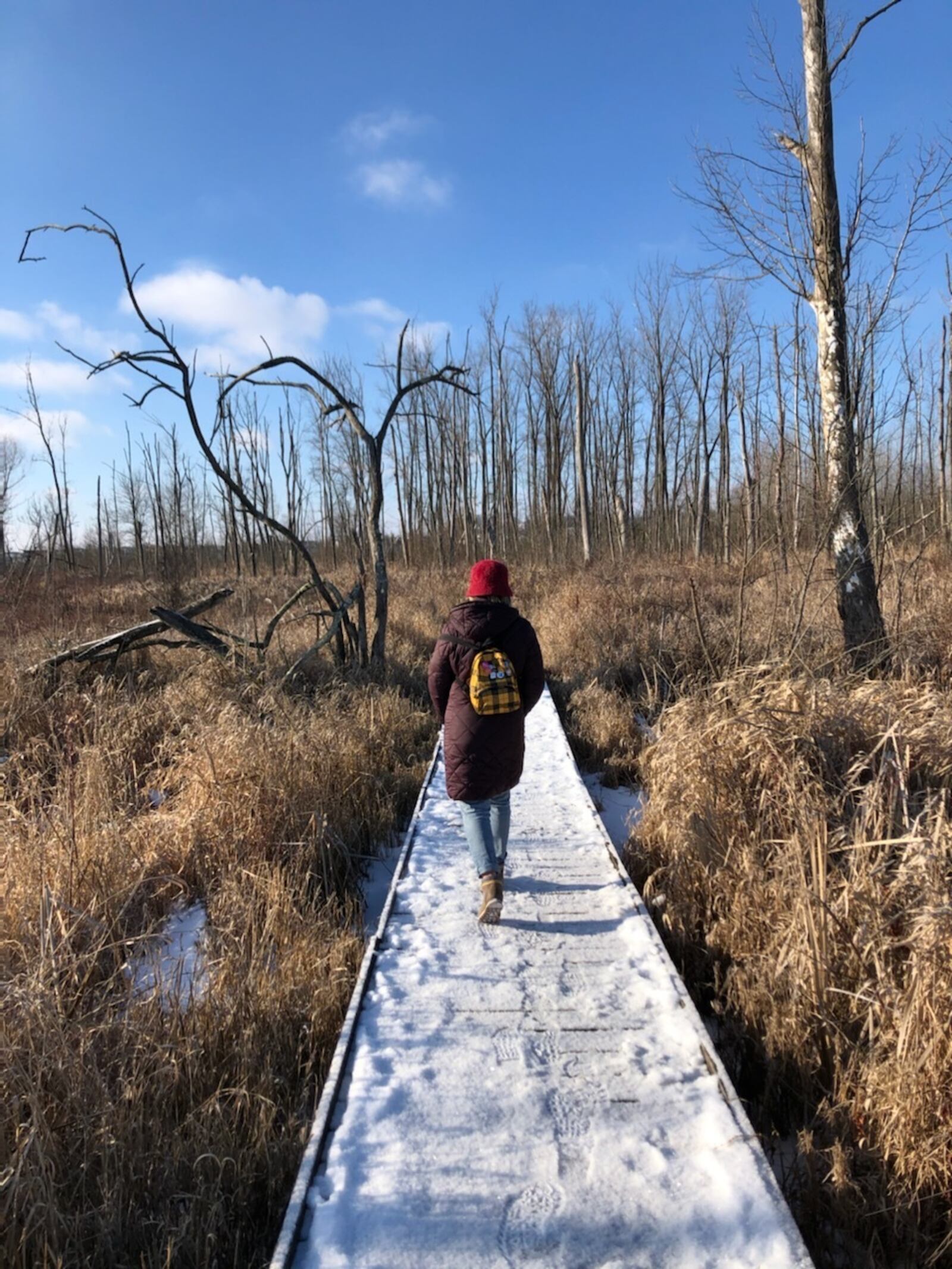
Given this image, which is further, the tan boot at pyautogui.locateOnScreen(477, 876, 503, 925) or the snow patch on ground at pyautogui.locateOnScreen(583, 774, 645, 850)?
the snow patch on ground at pyautogui.locateOnScreen(583, 774, 645, 850)

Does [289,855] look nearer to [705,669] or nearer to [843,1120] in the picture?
[843,1120]

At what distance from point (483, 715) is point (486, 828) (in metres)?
0.58

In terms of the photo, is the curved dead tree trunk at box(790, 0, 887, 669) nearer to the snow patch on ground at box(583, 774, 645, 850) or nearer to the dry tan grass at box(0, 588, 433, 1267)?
the snow patch on ground at box(583, 774, 645, 850)

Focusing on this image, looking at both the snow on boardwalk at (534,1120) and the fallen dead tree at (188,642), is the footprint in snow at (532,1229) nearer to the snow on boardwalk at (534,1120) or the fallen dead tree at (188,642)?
the snow on boardwalk at (534,1120)

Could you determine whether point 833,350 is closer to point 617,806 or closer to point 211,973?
point 617,806

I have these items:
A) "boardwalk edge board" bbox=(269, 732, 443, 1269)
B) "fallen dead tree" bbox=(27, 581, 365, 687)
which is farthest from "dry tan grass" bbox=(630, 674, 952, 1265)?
"fallen dead tree" bbox=(27, 581, 365, 687)

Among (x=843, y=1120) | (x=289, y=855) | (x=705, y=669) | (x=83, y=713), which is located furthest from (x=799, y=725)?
(x=83, y=713)

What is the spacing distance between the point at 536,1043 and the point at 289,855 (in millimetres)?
2088

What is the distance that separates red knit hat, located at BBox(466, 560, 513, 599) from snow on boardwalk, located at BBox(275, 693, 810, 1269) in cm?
166

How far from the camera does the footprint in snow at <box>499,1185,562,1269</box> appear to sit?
5.65 ft

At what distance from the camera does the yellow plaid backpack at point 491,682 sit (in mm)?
3412

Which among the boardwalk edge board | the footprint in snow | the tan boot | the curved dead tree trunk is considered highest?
the curved dead tree trunk

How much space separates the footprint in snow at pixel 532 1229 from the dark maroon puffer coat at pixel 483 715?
1.74m

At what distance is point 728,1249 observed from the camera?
1716mm
